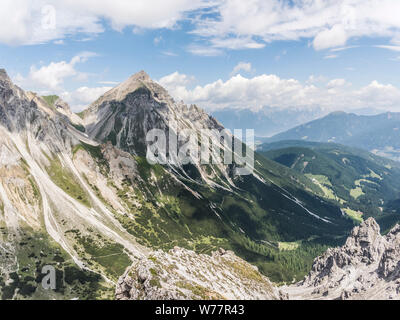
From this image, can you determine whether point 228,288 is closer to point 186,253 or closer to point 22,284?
point 186,253
